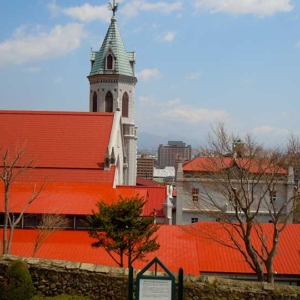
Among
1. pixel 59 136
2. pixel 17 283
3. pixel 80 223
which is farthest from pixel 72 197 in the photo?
pixel 17 283

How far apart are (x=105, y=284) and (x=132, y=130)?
38671 mm

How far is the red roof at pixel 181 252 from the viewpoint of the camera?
64.1 ft

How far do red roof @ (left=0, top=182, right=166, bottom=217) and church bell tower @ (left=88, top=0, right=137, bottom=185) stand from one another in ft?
59.4

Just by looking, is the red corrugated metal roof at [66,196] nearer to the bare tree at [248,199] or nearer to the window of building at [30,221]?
the window of building at [30,221]

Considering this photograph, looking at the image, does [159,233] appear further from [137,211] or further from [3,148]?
[3,148]

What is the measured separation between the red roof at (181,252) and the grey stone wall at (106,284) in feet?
26.6

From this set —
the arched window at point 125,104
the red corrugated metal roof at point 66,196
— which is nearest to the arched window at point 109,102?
the arched window at point 125,104

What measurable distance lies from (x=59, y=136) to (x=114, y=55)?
20.2 meters

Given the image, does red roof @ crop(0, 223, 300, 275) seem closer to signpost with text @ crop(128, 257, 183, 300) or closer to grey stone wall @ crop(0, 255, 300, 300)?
grey stone wall @ crop(0, 255, 300, 300)

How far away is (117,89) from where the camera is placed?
159ft

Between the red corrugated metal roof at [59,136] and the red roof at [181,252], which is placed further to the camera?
the red corrugated metal roof at [59,136]

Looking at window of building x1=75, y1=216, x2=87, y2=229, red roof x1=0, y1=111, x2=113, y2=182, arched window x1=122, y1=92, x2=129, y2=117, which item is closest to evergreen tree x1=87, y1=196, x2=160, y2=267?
window of building x1=75, y1=216, x2=87, y2=229

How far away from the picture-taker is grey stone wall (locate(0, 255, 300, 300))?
1041cm

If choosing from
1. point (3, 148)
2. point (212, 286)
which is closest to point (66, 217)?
point (3, 148)
